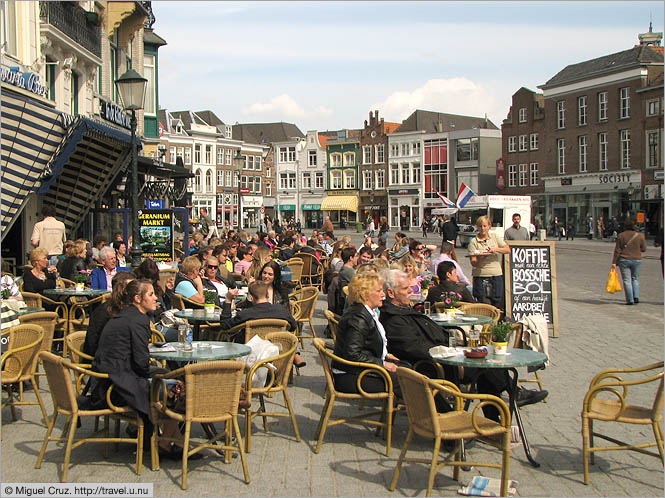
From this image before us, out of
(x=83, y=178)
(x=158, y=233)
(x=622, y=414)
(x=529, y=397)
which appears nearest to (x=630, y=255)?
(x=529, y=397)

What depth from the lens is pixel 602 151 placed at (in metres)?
55.7

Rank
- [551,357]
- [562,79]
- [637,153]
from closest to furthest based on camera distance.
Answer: [551,357] < [637,153] < [562,79]

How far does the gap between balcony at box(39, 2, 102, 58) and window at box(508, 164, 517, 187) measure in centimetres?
4910

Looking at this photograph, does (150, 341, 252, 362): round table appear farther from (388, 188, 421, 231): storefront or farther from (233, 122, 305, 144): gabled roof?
(233, 122, 305, 144): gabled roof

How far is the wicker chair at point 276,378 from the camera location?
18.5ft

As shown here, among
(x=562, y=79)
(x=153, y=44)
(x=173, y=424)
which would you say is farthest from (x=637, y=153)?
(x=173, y=424)

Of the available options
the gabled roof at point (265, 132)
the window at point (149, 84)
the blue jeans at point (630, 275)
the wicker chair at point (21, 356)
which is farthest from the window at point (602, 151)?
the wicker chair at point (21, 356)

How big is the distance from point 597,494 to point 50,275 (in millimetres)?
8088

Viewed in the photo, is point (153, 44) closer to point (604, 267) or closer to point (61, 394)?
point (604, 267)

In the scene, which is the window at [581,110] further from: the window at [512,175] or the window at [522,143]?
the window at [512,175]

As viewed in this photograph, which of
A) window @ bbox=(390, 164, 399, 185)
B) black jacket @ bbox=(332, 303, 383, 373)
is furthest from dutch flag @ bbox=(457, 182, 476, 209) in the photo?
window @ bbox=(390, 164, 399, 185)

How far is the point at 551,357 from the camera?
964 cm

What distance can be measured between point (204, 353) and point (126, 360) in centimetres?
76

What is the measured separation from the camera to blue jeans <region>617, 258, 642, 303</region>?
50.1ft
